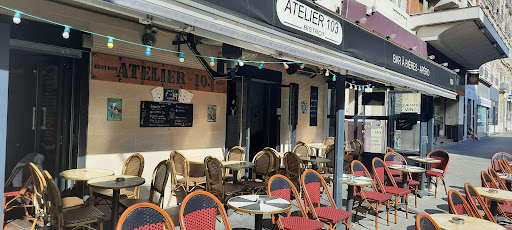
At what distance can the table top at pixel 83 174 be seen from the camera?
426 centimetres

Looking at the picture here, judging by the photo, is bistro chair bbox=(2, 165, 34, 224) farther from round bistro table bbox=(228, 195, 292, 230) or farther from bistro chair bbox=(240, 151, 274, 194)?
bistro chair bbox=(240, 151, 274, 194)

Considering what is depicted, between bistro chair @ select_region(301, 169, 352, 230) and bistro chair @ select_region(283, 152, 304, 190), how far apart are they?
151 cm

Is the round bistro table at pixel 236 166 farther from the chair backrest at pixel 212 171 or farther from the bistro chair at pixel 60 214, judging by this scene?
the bistro chair at pixel 60 214

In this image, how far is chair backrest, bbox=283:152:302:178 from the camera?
6328 mm

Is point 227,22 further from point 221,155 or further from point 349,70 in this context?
point 221,155

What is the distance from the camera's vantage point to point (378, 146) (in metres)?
9.26

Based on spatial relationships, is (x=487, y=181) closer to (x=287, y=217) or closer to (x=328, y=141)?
(x=287, y=217)

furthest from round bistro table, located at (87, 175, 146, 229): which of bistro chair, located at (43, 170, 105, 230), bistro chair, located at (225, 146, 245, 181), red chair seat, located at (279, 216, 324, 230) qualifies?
bistro chair, located at (225, 146, 245, 181)

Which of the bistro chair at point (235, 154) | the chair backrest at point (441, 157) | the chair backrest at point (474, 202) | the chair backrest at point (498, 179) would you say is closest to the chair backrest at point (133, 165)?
the bistro chair at point (235, 154)

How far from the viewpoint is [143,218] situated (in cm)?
262

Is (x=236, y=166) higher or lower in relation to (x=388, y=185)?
higher

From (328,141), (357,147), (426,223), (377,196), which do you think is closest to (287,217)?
(426,223)

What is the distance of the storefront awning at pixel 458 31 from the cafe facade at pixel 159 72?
6.54 meters

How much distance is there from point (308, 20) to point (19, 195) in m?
4.53
